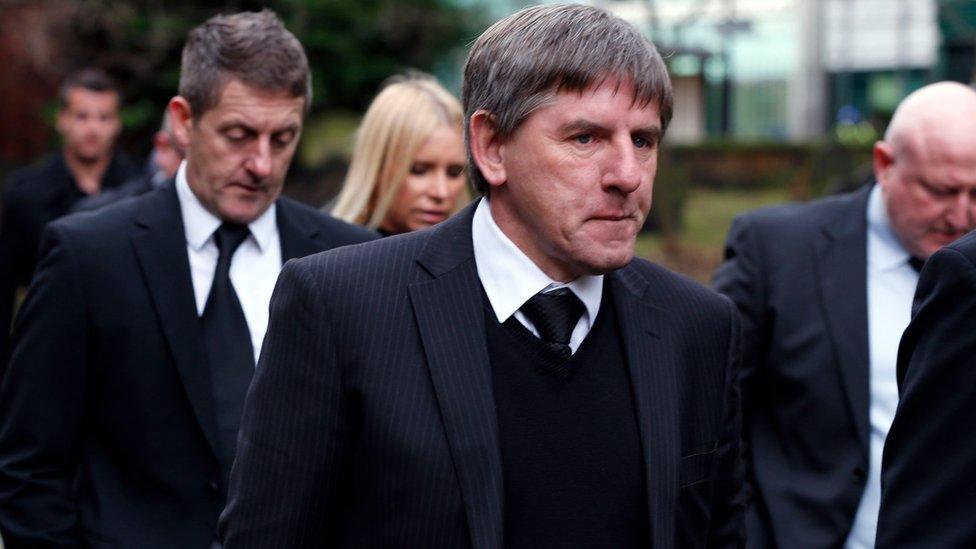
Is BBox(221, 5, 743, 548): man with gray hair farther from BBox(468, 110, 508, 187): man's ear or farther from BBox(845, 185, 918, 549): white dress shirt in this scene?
BBox(845, 185, 918, 549): white dress shirt

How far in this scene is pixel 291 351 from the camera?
264cm

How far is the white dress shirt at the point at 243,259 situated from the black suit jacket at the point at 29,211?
248cm

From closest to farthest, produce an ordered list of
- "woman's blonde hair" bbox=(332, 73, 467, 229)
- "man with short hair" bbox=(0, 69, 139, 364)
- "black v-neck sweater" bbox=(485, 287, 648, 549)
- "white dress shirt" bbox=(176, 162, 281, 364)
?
"black v-neck sweater" bbox=(485, 287, 648, 549) → "white dress shirt" bbox=(176, 162, 281, 364) → "woman's blonde hair" bbox=(332, 73, 467, 229) → "man with short hair" bbox=(0, 69, 139, 364)

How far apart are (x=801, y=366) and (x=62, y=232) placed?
2.28 meters

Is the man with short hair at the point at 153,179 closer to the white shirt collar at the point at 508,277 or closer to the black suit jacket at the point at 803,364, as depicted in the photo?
the black suit jacket at the point at 803,364

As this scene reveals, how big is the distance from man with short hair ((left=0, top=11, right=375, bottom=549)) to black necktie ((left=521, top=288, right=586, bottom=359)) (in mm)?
1268

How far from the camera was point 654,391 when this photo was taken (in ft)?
8.95

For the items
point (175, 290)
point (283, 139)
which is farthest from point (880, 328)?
point (175, 290)

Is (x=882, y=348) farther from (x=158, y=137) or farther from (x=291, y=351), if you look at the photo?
(x=158, y=137)

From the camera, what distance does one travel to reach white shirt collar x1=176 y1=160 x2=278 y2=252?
3926 mm

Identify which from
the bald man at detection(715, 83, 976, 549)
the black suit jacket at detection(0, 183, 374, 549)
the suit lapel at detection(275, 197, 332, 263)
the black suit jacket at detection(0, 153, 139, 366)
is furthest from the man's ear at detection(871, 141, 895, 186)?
the black suit jacket at detection(0, 153, 139, 366)

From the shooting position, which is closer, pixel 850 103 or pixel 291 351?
pixel 291 351

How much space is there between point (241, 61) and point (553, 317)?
1691 mm

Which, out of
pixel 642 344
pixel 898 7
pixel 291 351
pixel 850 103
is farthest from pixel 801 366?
pixel 850 103
